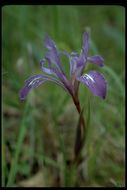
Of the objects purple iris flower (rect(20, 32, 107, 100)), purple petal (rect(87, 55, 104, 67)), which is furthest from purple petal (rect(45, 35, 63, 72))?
purple petal (rect(87, 55, 104, 67))

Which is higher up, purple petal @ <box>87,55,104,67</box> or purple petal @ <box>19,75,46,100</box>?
purple petal @ <box>87,55,104,67</box>

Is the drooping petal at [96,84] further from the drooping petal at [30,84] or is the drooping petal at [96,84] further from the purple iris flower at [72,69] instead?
the drooping petal at [30,84]

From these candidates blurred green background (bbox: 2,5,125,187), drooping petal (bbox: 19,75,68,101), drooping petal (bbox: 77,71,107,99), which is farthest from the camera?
blurred green background (bbox: 2,5,125,187)

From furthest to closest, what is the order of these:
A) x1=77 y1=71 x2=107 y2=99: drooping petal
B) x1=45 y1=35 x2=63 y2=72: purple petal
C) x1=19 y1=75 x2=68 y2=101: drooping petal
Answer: x1=45 y1=35 x2=63 y2=72: purple petal < x1=19 y1=75 x2=68 y2=101: drooping petal < x1=77 y1=71 x2=107 y2=99: drooping petal

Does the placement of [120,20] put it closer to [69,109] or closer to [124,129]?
[69,109]

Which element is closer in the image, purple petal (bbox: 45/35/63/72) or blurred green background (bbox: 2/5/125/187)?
purple petal (bbox: 45/35/63/72)

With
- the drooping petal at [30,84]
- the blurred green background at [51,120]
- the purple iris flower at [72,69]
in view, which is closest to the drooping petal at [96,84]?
the purple iris flower at [72,69]

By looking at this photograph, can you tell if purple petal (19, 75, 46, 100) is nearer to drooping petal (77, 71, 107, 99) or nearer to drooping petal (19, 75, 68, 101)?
drooping petal (19, 75, 68, 101)

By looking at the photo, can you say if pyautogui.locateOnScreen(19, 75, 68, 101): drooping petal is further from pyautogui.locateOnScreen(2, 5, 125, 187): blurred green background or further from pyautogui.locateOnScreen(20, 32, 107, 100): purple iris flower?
pyautogui.locateOnScreen(2, 5, 125, 187): blurred green background
